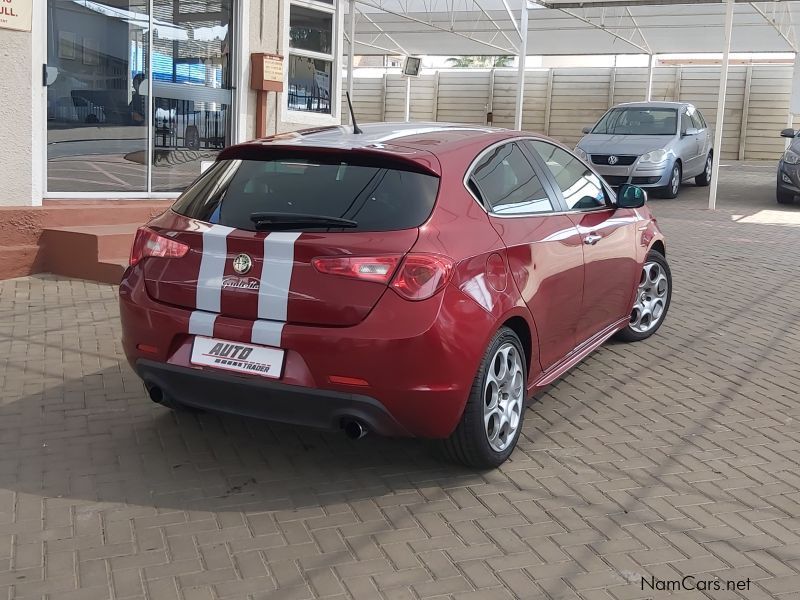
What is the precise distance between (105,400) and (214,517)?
5.45 feet

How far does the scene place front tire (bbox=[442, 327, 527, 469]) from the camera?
399 centimetres

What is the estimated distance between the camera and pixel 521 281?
4.31 metres

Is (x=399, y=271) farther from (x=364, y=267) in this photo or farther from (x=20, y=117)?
(x=20, y=117)

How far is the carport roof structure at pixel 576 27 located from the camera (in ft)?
81.0

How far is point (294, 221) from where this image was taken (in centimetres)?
392

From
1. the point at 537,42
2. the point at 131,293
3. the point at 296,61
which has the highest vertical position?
the point at 537,42

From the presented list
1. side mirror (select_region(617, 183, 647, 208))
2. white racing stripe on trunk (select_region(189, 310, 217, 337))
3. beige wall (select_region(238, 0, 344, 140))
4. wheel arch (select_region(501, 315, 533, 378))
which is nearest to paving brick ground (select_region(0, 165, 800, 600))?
wheel arch (select_region(501, 315, 533, 378))

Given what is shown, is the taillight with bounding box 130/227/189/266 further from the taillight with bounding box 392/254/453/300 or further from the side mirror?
the side mirror

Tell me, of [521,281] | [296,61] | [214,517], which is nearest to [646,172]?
[296,61]

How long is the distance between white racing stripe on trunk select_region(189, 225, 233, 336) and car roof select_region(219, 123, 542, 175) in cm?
57

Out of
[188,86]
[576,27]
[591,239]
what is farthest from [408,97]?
[591,239]

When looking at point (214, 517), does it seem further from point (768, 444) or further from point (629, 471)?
point (768, 444)

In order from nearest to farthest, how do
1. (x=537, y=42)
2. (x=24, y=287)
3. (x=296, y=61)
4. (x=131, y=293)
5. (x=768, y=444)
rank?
1. (x=131, y=293)
2. (x=768, y=444)
3. (x=24, y=287)
4. (x=296, y=61)
5. (x=537, y=42)

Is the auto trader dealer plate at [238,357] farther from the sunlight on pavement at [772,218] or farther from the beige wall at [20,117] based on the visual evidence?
the sunlight on pavement at [772,218]
